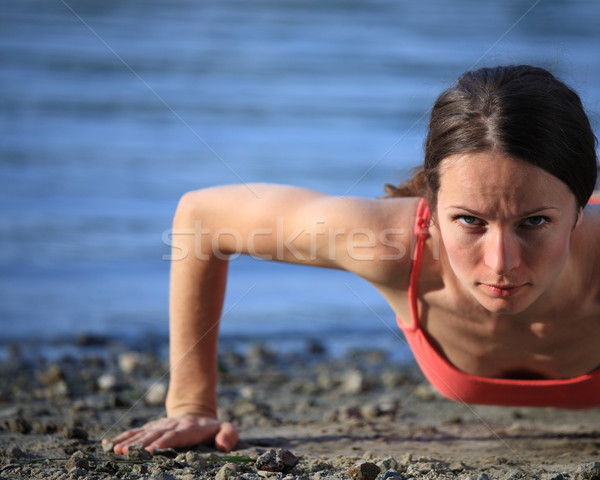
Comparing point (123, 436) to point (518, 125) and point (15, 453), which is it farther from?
point (518, 125)

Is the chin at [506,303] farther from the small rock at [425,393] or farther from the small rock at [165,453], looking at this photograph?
the small rock at [425,393]

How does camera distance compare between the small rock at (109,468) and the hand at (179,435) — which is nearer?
the small rock at (109,468)

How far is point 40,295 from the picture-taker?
23.8 feet

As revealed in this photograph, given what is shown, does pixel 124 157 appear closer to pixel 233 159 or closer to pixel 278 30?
pixel 233 159

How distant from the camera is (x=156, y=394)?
4430 millimetres

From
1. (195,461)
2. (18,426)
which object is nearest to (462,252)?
(195,461)

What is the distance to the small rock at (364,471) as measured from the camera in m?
2.66

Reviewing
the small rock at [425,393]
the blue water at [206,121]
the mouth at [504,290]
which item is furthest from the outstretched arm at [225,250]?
the small rock at [425,393]

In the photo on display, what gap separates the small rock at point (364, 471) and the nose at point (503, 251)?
0.80 metres

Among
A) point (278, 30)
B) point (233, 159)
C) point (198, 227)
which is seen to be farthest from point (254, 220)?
point (278, 30)

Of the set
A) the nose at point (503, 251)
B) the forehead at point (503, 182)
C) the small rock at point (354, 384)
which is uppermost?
the forehead at point (503, 182)

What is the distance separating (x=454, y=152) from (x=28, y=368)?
367cm

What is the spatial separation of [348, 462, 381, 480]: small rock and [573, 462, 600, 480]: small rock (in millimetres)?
686

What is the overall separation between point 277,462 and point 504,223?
1.17 meters
